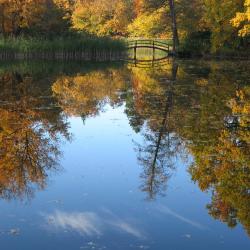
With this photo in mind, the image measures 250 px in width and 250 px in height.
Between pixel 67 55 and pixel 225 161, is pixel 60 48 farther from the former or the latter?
pixel 225 161

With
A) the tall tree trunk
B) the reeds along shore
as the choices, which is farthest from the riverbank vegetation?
the reeds along shore

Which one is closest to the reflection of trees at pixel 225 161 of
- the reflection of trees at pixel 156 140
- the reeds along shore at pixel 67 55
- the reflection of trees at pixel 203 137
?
the reflection of trees at pixel 203 137

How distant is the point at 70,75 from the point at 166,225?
20.1 m

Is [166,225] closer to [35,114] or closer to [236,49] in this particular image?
[35,114]

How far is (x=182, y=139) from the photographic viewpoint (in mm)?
11562

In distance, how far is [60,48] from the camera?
36.8 meters

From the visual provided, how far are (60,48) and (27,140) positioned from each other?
1038 inches

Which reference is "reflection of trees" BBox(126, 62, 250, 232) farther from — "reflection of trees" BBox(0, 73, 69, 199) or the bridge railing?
the bridge railing

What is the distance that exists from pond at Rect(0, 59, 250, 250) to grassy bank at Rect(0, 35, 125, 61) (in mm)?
16901

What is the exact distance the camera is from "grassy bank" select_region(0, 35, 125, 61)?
34906 millimetres

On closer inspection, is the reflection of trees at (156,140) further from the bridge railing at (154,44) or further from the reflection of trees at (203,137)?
the bridge railing at (154,44)

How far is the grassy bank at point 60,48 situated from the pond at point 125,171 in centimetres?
1690

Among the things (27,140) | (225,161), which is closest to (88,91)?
(27,140)

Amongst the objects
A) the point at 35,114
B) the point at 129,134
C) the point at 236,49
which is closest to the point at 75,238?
the point at 129,134
